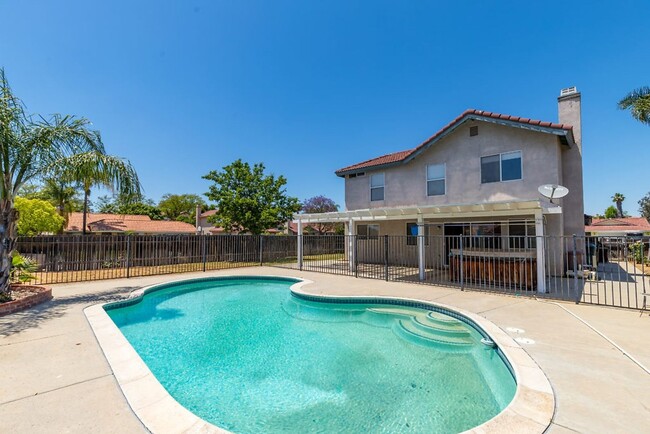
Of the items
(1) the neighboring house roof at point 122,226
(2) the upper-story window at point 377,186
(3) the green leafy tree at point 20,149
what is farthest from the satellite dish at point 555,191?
(1) the neighboring house roof at point 122,226

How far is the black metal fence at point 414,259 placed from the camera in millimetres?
9992

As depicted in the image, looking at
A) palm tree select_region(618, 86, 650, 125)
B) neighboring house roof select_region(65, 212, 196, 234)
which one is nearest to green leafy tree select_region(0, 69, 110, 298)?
palm tree select_region(618, 86, 650, 125)

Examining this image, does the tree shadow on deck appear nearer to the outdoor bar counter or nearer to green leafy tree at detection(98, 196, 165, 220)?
the outdoor bar counter

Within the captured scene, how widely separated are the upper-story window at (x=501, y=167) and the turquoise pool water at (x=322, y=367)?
852cm

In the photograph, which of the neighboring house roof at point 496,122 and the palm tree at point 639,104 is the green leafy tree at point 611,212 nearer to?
the palm tree at point 639,104

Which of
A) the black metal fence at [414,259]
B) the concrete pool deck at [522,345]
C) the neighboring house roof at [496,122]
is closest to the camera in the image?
the concrete pool deck at [522,345]

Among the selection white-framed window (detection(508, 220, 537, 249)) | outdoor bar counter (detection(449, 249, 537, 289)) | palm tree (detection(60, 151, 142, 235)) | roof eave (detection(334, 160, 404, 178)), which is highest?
roof eave (detection(334, 160, 404, 178))

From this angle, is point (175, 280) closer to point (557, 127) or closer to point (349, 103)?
point (349, 103)

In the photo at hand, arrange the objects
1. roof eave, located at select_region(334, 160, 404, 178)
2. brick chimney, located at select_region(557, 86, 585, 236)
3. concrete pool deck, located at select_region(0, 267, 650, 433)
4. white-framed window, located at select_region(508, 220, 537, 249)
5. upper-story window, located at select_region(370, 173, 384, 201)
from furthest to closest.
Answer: upper-story window, located at select_region(370, 173, 384, 201) < roof eave, located at select_region(334, 160, 404, 178) < white-framed window, located at select_region(508, 220, 537, 249) < brick chimney, located at select_region(557, 86, 585, 236) < concrete pool deck, located at select_region(0, 267, 650, 433)

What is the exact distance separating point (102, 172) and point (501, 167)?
608 inches

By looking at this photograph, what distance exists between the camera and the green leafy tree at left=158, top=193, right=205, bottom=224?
6069 cm

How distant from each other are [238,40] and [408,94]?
31.4ft

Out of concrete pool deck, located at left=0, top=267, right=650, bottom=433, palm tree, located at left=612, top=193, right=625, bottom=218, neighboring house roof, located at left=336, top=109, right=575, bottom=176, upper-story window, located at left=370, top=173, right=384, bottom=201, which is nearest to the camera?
concrete pool deck, located at left=0, top=267, right=650, bottom=433

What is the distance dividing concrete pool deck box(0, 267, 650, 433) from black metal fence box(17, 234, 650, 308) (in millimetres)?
2061
